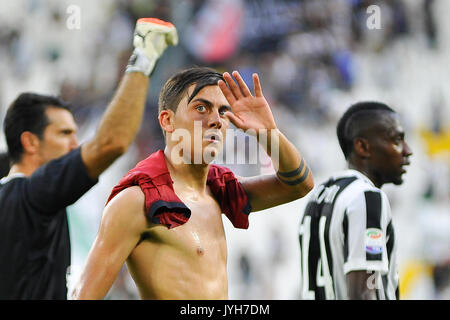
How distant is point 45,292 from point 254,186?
4.27 feet

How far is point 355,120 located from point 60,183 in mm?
1773

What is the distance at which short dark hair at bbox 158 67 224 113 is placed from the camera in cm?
242

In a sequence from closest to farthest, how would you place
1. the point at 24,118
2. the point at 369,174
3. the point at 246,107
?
the point at 246,107 → the point at 369,174 → the point at 24,118

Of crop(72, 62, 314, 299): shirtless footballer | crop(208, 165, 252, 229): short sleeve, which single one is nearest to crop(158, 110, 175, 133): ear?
crop(72, 62, 314, 299): shirtless footballer

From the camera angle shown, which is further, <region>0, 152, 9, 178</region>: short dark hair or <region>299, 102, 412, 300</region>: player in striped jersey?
<region>0, 152, 9, 178</region>: short dark hair

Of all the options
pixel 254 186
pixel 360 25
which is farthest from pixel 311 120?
pixel 254 186

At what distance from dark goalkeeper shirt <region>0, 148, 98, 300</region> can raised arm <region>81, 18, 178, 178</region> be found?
0.52m

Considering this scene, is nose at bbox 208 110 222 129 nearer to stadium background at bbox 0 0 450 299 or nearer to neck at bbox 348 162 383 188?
neck at bbox 348 162 383 188

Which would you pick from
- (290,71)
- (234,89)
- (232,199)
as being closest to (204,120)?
(234,89)

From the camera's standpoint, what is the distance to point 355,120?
3596mm

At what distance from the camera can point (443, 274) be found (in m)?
8.04

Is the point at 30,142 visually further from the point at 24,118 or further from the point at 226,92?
the point at 226,92

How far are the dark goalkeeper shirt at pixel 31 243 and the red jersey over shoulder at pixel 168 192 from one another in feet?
1.92

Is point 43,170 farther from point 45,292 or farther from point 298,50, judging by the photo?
point 298,50
